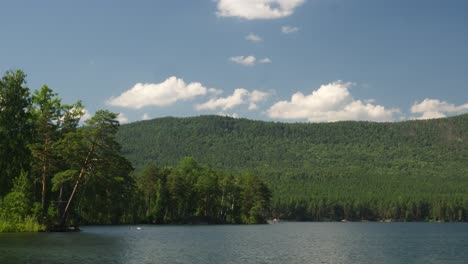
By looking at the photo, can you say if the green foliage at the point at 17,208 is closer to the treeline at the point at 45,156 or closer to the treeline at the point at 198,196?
the treeline at the point at 45,156

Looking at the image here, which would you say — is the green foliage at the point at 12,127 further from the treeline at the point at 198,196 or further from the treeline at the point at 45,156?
the treeline at the point at 198,196

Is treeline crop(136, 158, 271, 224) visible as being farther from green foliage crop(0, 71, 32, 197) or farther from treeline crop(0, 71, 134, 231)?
green foliage crop(0, 71, 32, 197)

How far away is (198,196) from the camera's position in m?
151

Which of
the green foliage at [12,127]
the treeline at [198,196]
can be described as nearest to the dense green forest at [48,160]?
the green foliage at [12,127]

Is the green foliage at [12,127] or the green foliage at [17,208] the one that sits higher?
the green foliage at [12,127]

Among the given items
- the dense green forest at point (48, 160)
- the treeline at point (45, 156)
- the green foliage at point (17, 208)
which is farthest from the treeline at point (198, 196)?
the green foliage at point (17, 208)

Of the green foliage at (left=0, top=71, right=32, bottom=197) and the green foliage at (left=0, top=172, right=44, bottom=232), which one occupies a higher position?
the green foliage at (left=0, top=71, right=32, bottom=197)

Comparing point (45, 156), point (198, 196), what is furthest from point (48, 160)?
point (198, 196)

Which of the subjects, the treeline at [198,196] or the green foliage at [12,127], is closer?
the green foliage at [12,127]

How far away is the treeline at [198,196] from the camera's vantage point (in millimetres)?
144000

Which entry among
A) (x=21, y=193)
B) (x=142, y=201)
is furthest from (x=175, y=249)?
(x=142, y=201)

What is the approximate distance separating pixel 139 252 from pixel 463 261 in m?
29.2

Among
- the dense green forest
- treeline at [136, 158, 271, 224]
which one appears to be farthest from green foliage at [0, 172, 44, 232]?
treeline at [136, 158, 271, 224]

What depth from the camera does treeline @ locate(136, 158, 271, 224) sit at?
144000 mm
